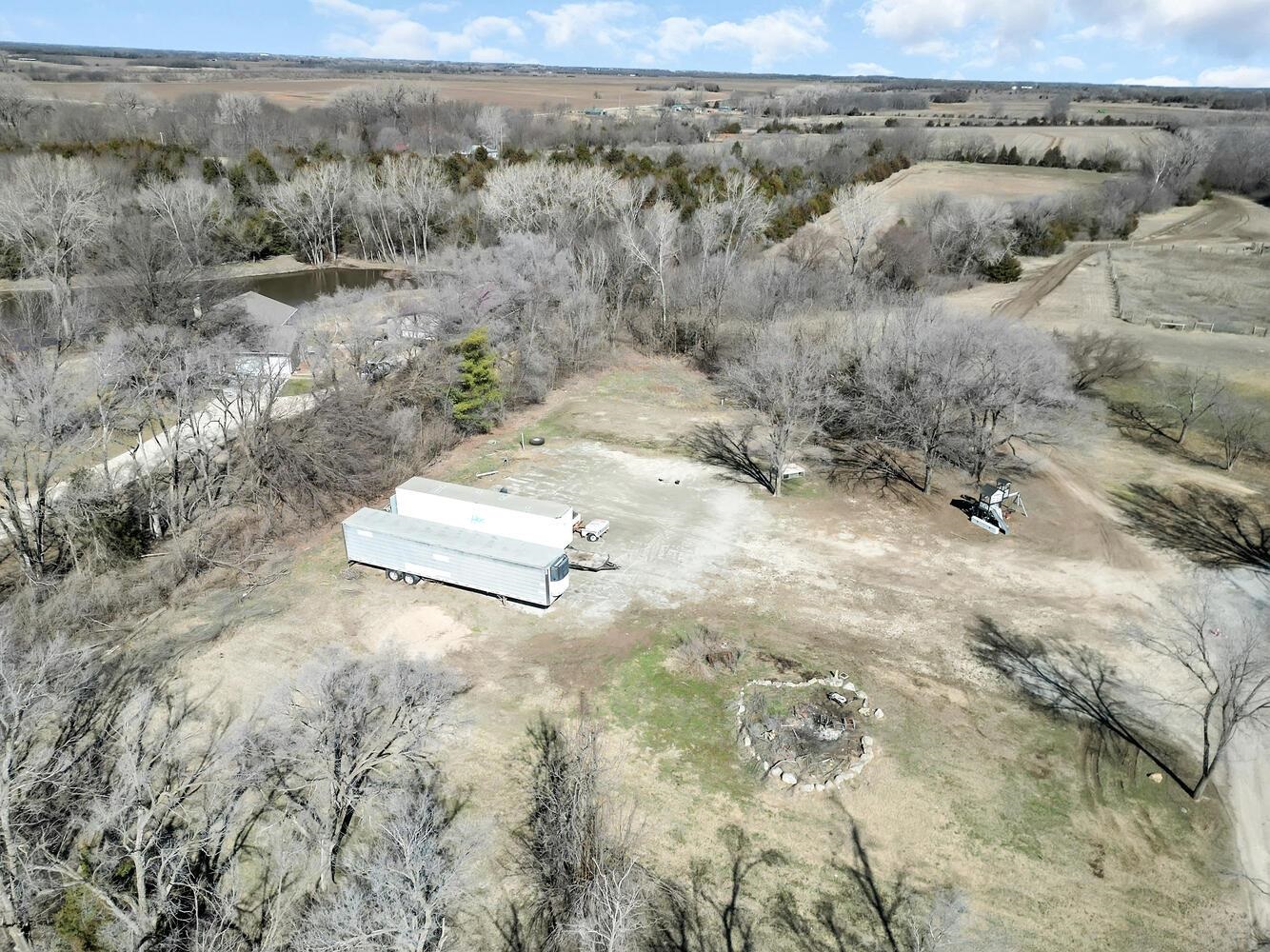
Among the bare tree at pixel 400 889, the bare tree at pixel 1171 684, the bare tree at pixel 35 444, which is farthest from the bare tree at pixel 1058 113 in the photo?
the bare tree at pixel 400 889

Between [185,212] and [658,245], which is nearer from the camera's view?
[658,245]

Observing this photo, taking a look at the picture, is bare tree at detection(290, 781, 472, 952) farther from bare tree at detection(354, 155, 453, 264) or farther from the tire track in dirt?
bare tree at detection(354, 155, 453, 264)

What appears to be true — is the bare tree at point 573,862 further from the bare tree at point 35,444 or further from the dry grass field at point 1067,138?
the dry grass field at point 1067,138

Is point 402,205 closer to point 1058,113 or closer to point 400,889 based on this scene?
point 400,889

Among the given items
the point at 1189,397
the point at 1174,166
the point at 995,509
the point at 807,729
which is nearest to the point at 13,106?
the point at 995,509

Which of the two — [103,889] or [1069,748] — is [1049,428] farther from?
[103,889]

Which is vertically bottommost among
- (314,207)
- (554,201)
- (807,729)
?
(807,729)
